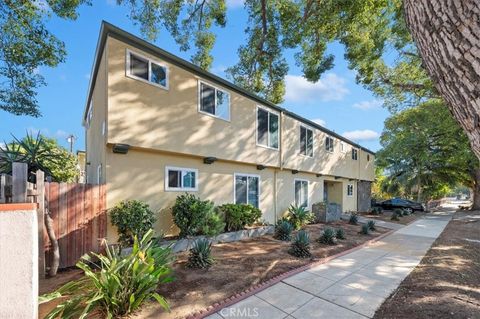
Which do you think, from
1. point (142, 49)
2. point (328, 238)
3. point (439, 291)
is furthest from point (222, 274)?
point (142, 49)

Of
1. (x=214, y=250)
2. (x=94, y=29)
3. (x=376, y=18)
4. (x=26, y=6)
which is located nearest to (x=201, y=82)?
(x=94, y=29)

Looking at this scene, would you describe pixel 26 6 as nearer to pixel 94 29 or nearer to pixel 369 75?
pixel 94 29

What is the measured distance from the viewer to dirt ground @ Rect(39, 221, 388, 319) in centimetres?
439

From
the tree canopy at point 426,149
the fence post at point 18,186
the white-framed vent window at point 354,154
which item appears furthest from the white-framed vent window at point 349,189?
the fence post at point 18,186

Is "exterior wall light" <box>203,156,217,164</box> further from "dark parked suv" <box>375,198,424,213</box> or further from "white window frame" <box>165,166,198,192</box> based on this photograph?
"dark parked suv" <box>375,198,424,213</box>

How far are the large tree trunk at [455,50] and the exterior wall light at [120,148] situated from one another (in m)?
6.99

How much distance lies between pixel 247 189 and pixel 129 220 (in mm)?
5723

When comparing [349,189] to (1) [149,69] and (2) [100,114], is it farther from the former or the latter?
(2) [100,114]

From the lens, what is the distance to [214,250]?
7.71 m

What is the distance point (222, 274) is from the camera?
5.71m

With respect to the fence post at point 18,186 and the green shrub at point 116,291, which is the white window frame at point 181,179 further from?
the fence post at point 18,186

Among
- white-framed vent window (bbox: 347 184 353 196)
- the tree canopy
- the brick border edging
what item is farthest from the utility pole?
the tree canopy

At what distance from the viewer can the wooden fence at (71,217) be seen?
5.66m

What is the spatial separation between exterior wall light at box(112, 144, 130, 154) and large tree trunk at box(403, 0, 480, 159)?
22.9ft
